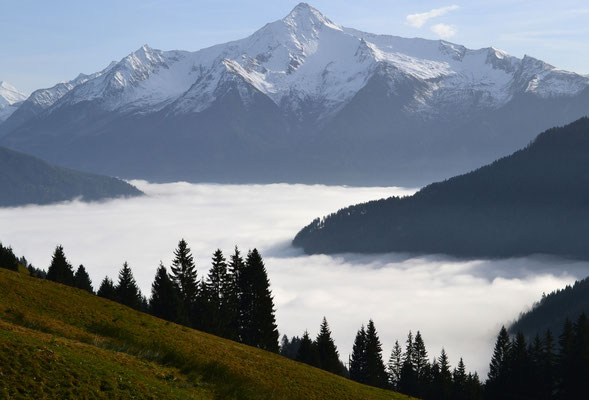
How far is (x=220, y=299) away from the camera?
82.2 metres

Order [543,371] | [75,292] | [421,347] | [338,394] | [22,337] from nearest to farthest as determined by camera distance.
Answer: [22,337], [338,394], [75,292], [543,371], [421,347]

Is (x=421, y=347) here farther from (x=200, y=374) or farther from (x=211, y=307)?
(x=200, y=374)

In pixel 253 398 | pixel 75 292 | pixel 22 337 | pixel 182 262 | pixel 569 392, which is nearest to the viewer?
pixel 22 337

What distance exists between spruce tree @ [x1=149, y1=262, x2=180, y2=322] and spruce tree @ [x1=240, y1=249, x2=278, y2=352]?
34.1 ft

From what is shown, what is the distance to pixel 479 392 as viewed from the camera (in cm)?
8906

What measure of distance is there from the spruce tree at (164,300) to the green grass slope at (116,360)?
677 inches

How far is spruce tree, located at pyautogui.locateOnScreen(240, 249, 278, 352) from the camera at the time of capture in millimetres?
77812

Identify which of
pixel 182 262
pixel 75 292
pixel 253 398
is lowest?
pixel 253 398

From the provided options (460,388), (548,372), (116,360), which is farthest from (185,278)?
(548,372)

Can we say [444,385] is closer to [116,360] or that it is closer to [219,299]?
[219,299]

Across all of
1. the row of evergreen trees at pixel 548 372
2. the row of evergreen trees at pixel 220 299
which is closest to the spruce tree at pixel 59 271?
the row of evergreen trees at pixel 220 299

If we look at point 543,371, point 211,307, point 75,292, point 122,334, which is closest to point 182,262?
point 211,307

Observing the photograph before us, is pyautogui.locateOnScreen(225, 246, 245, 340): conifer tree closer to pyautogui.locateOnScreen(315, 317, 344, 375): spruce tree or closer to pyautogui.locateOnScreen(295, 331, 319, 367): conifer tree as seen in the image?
pyautogui.locateOnScreen(295, 331, 319, 367): conifer tree

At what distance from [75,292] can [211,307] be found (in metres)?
21.5
